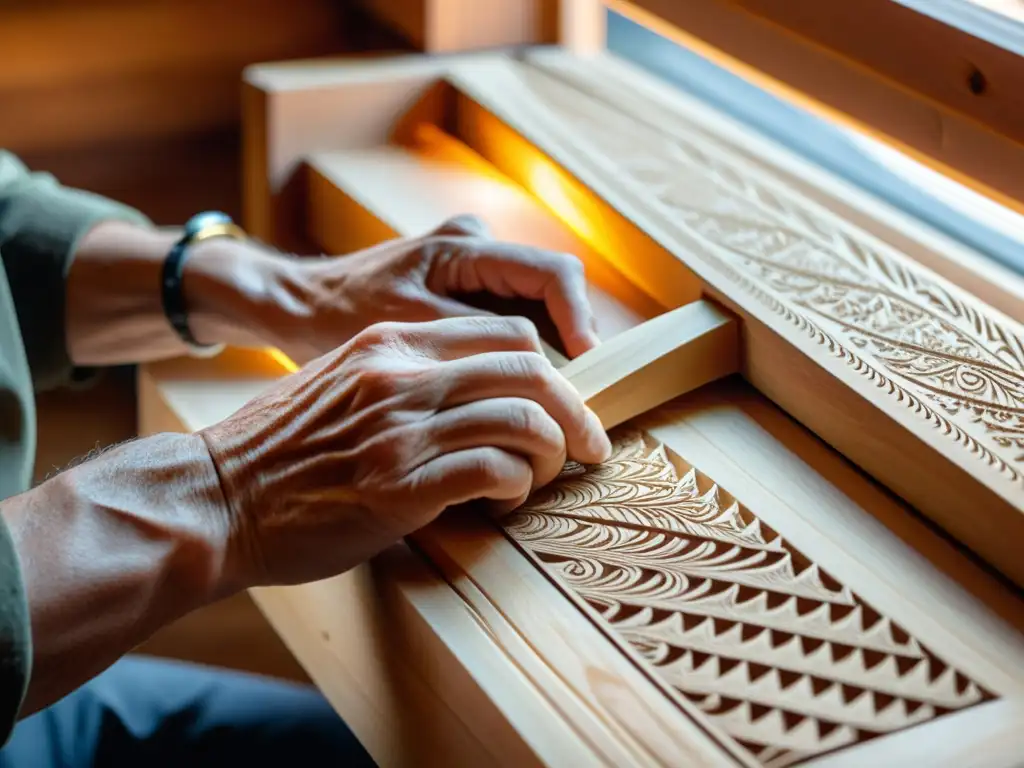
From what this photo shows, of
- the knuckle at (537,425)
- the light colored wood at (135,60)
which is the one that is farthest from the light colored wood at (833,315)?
the light colored wood at (135,60)

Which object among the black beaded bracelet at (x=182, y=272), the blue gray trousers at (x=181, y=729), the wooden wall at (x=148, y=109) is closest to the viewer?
the blue gray trousers at (x=181, y=729)

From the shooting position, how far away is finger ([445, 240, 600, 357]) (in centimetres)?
98

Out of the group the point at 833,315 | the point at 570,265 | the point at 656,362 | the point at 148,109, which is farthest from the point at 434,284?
the point at 148,109

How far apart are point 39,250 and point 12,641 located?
0.59 meters

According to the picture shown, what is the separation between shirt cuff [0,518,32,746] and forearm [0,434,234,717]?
0.03 meters

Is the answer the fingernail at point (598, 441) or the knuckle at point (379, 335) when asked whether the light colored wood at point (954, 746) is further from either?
the knuckle at point (379, 335)

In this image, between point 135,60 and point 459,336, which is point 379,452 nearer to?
point 459,336

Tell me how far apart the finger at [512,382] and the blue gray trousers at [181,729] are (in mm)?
436

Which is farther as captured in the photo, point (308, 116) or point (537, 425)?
point (308, 116)

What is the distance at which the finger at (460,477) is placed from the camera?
0.80m

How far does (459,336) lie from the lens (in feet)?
2.86

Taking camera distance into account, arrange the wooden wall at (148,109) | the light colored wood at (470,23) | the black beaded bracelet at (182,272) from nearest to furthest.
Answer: the black beaded bracelet at (182,272) < the light colored wood at (470,23) < the wooden wall at (148,109)

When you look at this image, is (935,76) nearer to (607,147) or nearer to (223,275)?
(607,147)

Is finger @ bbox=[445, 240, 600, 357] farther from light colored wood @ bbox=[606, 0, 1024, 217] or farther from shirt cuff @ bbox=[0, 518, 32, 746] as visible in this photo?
shirt cuff @ bbox=[0, 518, 32, 746]
